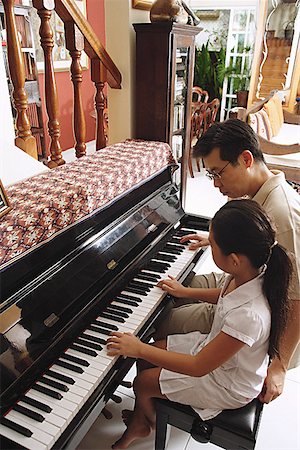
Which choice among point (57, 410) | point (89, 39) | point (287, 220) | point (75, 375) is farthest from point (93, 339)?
point (89, 39)

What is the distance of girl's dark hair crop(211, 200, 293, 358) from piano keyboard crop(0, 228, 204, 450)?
0.40 m

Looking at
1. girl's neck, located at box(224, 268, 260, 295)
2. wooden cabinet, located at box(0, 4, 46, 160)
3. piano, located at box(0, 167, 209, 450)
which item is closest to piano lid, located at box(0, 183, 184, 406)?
piano, located at box(0, 167, 209, 450)

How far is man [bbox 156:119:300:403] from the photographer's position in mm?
1268

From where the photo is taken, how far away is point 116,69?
2111 mm

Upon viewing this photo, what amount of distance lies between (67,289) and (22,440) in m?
0.42

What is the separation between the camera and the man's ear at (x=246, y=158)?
4.46ft

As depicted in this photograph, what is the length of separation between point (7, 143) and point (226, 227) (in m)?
1.05

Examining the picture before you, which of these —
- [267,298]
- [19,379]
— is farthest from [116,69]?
[19,379]

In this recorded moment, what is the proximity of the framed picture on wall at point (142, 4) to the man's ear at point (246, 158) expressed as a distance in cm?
124

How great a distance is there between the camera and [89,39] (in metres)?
1.84

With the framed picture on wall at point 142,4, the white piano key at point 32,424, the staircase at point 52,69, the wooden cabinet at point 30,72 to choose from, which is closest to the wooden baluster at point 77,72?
the staircase at point 52,69

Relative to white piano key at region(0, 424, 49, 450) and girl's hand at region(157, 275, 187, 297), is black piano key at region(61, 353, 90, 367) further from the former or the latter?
girl's hand at region(157, 275, 187, 297)

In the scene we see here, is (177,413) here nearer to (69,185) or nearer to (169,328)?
(169,328)

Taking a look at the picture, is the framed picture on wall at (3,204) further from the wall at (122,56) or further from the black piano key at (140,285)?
the wall at (122,56)
